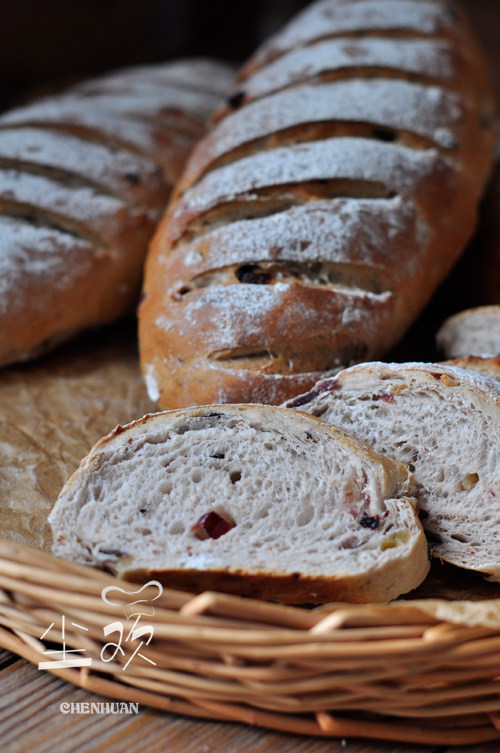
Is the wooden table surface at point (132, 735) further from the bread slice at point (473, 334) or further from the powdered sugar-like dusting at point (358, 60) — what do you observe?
the powdered sugar-like dusting at point (358, 60)

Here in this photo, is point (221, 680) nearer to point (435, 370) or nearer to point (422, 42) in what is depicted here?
point (435, 370)

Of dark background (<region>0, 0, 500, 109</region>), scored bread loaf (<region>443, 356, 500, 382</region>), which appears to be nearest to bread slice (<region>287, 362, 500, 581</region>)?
scored bread loaf (<region>443, 356, 500, 382</region>)

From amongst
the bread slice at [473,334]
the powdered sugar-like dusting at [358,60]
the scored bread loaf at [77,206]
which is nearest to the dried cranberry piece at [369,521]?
the bread slice at [473,334]

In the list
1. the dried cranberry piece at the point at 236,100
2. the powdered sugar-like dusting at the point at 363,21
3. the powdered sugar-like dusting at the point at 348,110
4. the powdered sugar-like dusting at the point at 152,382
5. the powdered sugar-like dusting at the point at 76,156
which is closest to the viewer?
the powdered sugar-like dusting at the point at 152,382

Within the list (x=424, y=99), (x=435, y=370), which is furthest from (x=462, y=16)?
(x=435, y=370)

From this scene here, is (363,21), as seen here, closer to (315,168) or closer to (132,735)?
(315,168)

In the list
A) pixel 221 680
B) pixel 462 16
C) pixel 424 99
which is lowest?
pixel 221 680

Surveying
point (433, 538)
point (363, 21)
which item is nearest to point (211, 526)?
point (433, 538)
